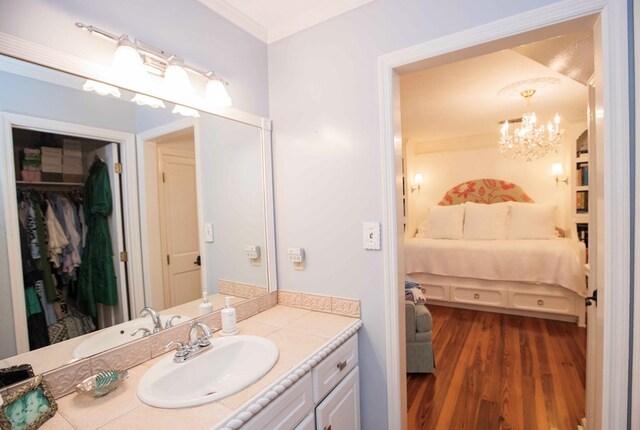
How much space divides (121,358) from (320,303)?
905mm

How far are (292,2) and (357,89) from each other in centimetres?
54

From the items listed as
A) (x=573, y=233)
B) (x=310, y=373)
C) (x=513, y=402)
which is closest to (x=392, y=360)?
(x=310, y=373)

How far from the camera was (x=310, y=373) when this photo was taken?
113 centimetres

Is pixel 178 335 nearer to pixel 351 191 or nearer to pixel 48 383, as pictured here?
pixel 48 383

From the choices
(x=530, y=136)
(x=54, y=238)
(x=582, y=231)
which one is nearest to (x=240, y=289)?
(x=54, y=238)

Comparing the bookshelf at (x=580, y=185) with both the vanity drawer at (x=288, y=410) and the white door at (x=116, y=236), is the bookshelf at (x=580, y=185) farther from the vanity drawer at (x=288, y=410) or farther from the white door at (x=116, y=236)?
the white door at (x=116, y=236)

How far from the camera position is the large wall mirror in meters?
0.93

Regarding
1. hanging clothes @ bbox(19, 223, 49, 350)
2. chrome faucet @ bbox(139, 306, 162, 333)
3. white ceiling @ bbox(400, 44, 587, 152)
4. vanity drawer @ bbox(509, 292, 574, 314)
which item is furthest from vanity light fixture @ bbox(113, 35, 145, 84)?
vanity drawer @ bbox(509, 292, 574, 314)

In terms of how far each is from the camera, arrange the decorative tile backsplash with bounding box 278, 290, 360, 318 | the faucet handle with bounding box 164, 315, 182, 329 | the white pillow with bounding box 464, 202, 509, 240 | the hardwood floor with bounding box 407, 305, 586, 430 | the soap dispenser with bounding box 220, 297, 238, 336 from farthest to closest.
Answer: the white pillow with bounding box 464, 202, 509, 240 → the hardwood floor with bounding box 407, 305, 586, 430 → the decorative tile backsplash with bounding box 278, 290, 360, 318 → the soap dispenser with bounding box 220, 297, 238, 336 → the faucet handle with bounding box 164, 315, 182, 329

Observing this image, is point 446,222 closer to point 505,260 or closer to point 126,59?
point 505,260

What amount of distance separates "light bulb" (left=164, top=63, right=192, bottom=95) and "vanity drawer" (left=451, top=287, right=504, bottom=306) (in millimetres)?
3727

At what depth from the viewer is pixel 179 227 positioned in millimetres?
1426

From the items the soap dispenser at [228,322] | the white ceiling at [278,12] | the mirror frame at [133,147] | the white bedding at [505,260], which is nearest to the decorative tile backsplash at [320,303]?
the mirror frame at [133,147]

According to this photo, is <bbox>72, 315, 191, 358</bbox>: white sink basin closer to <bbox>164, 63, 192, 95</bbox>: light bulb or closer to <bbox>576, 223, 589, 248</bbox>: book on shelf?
<bbox>164, 63, 192, 95</bbox>: light bulb
